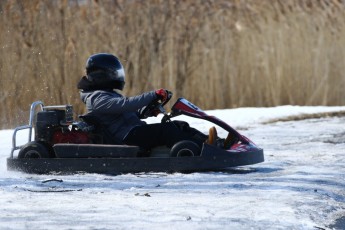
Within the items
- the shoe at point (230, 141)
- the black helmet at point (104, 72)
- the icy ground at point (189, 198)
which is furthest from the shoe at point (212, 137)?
the black helmet at point (104, 72)

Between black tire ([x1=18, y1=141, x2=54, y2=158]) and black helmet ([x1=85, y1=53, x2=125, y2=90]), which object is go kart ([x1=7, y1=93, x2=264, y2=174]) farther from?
black helmet ([x1=85, y1=53, x2=125, y2=90])

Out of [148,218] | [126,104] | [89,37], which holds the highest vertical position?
[89,37]

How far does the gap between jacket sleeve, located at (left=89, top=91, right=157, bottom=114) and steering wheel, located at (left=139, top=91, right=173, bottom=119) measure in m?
0.10

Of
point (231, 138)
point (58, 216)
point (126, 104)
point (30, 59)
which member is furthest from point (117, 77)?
point (30, 59)

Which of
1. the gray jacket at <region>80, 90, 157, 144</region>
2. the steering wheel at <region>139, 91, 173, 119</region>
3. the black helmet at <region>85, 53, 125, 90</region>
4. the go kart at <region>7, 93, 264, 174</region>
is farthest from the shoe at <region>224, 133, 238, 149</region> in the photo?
the black helmet at <region>85, 53, 125, 90</region>

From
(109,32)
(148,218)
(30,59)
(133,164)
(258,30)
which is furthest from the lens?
(258,30)

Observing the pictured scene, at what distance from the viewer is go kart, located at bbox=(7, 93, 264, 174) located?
31.0 feet

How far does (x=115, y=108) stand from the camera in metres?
9.68

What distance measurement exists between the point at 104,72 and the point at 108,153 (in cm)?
84

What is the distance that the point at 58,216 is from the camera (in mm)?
6590

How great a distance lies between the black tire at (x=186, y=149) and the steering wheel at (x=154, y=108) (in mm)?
433

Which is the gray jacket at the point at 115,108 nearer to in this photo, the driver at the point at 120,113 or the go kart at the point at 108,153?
the driver at the point at 120,113

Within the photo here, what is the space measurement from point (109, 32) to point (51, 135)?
5.99 metres

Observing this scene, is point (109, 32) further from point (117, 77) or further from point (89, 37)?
point (117, 77)
